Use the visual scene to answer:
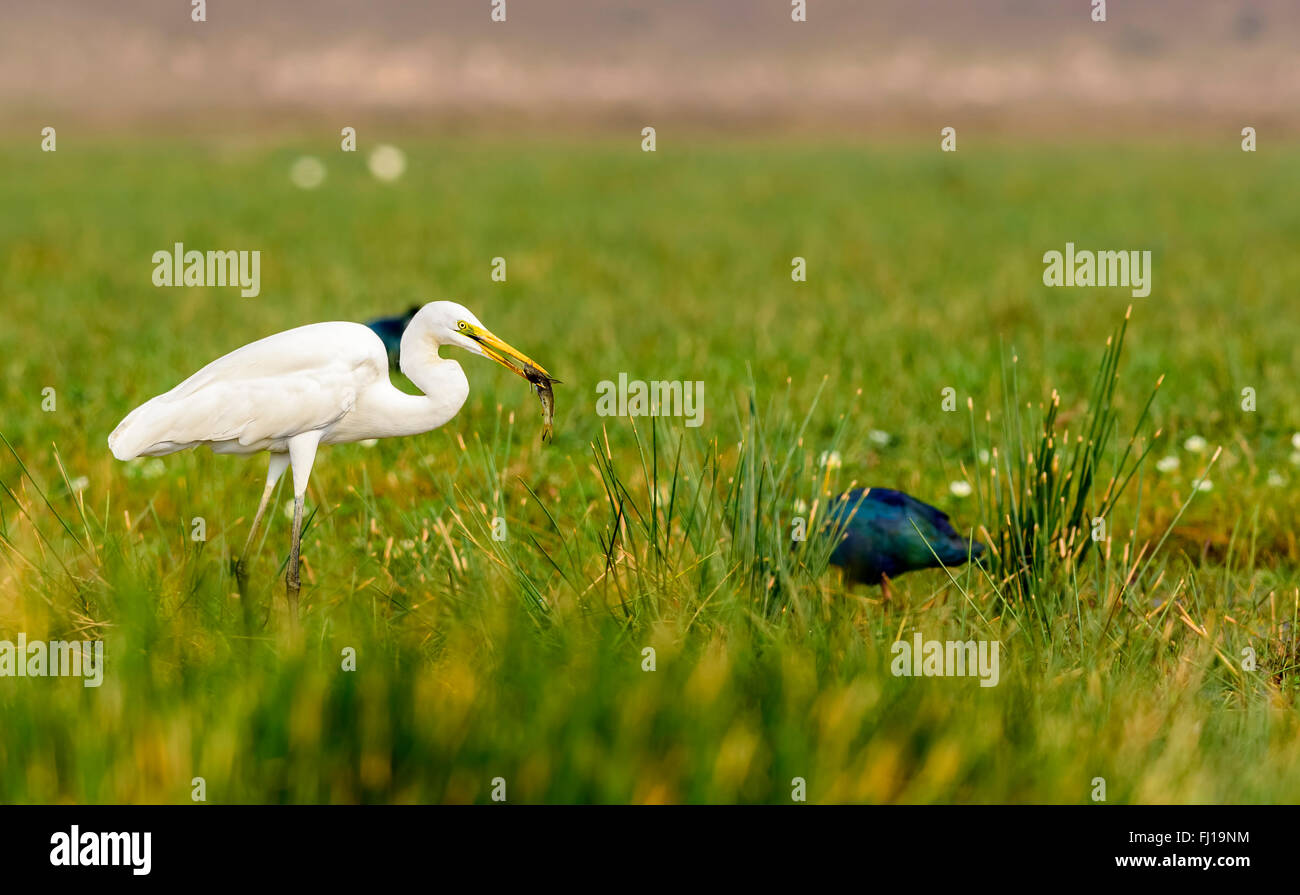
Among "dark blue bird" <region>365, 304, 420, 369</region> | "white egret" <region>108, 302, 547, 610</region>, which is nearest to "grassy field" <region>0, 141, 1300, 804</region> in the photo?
"white egret" <region>108, 302, 547, 610</region>

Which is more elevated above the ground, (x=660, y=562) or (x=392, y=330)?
(x=392, y=330)

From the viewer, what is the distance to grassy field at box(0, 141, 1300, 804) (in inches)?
121

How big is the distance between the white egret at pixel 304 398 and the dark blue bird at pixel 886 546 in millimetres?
1655

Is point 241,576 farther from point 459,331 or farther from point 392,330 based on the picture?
point 392,330

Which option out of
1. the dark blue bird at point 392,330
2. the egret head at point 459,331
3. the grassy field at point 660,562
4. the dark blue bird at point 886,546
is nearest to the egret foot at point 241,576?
the grassy field at point 660,562

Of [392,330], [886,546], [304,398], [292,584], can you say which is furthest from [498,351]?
[392,330]

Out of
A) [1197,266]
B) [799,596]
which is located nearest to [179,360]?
[799,596]

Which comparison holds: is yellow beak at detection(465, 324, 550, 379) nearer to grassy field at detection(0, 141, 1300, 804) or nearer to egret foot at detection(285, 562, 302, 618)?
grassy field at detection(0, 141, 1300, 804)

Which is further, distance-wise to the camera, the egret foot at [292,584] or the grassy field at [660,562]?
the egret foot at [292,584]

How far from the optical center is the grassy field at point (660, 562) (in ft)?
10.1

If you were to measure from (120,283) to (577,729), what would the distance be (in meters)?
12.4

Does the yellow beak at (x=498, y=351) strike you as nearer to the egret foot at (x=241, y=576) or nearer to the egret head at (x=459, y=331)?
the egret head at (x=459, y=331)

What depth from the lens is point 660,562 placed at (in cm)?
434

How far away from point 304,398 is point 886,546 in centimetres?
215
